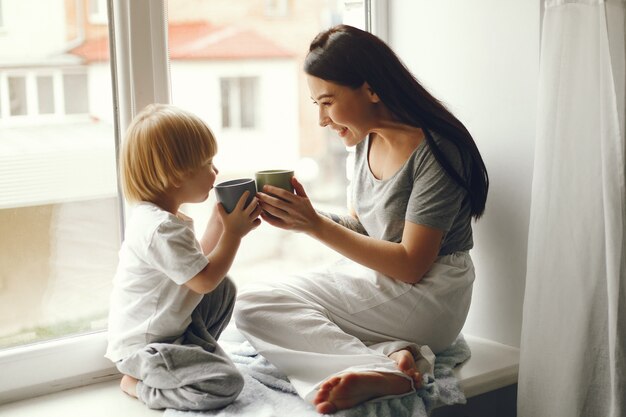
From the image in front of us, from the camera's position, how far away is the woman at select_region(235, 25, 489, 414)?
1.43 m

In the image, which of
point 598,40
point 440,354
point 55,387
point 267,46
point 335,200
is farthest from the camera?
point 335,200

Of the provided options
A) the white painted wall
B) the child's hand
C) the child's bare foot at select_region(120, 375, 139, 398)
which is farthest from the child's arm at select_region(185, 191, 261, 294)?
the white painted wall

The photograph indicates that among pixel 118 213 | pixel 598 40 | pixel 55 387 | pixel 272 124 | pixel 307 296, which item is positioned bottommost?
pixel 55 387

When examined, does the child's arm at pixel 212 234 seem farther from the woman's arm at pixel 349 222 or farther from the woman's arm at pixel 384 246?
the woman's arm at pixel 349 222

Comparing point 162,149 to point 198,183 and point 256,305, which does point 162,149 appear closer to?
point 198,183

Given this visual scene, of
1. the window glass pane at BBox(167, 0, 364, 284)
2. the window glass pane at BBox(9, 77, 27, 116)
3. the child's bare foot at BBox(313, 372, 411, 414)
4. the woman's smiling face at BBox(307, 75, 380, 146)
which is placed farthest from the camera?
the window glass pane at BBox(167, 0, 364, 284)

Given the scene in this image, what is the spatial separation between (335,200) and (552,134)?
68cm

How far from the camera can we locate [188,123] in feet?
4.43

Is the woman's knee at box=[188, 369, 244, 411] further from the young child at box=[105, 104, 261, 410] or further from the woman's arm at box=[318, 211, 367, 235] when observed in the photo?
the woman's arm at box=[318, 211, 367, 235]

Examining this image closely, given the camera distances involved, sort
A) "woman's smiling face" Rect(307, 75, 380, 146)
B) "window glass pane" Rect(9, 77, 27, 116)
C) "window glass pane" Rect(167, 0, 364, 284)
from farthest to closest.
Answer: "window glass pane" Rect(167, 0, 364, 284)
"woman's smiling face" Rect(307, 75, 380, 146)
"window glass pane" Rect(9, 77, 27, 116)

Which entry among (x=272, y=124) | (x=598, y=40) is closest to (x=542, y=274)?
(x=598, y=40)

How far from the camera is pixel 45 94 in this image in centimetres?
143

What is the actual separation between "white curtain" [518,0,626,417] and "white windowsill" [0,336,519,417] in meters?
0.11

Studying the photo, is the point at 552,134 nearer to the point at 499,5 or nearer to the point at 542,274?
the point at 542,274
